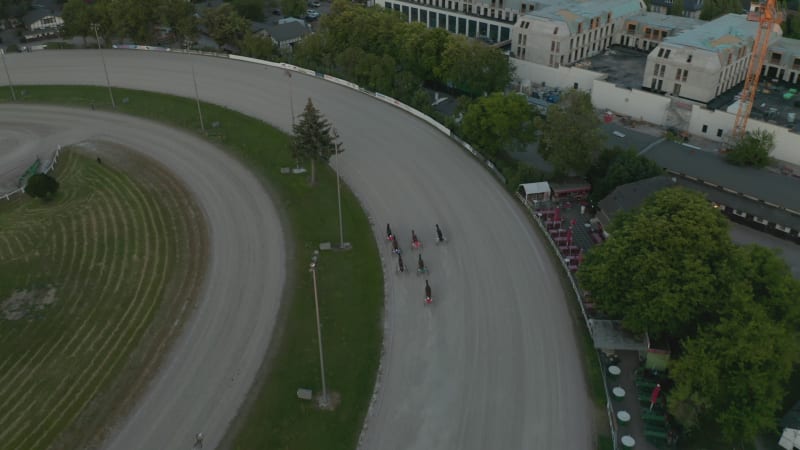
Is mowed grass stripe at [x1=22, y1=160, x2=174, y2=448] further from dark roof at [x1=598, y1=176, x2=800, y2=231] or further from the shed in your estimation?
dark roof at [x1=598, y1=176, x2=800, y2=231]

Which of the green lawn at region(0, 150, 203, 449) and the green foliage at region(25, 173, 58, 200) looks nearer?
the green lawn at region(0, 150, 203, 449)

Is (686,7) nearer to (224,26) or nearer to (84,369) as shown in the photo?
(224,26)

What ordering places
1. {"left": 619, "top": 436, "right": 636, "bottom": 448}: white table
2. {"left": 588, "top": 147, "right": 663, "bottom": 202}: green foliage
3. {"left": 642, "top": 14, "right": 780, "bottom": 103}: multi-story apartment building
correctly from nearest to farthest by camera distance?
{"left": 619, "top": 436, "right": 636, "bottom": 448}: white table → {"left": 588, "top": 147, "right": 663, "bottom": 202}: green foliage → {"left": 642, "top": 14, "right": 780, "bottom": 103}: multi-story apartment building

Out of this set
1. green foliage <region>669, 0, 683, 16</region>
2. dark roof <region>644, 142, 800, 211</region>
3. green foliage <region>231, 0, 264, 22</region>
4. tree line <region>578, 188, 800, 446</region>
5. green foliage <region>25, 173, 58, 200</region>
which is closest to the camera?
tree line <region>578, 188, 800, 446</region>

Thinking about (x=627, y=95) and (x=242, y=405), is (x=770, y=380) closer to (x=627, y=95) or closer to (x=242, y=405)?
(x=242, y=405)

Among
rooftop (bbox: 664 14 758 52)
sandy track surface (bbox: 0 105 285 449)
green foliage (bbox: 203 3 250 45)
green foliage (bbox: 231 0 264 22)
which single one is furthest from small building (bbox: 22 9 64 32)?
rooftop (bbox: 664 14 758 52)

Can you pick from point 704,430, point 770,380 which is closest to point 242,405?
point 704,430
